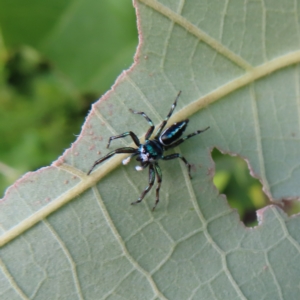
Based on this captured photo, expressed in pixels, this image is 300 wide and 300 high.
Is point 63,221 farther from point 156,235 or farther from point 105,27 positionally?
point 105,27

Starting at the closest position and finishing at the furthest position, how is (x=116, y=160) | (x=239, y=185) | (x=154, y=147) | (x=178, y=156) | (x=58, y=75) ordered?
(x=116, y=160) → (x=178, y=156) → (x=154, y=147) → (x=58, y=75) → (x=239, y=185)

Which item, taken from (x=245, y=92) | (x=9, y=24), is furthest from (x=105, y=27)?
(x=245, y=92)

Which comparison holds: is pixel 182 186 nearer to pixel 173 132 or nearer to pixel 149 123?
pixel 173 132

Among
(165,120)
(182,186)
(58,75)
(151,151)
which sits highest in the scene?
(58,75)

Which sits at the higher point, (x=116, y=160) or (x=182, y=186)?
(x=116, y=160)

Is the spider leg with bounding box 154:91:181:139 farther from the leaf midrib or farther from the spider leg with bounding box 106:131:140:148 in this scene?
the spider leg with bounding box 106:131:140:148

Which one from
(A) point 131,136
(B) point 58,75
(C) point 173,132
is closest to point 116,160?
(A) point 131,136

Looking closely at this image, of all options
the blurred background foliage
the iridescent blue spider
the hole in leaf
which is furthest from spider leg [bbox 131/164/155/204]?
the hole in leaf
